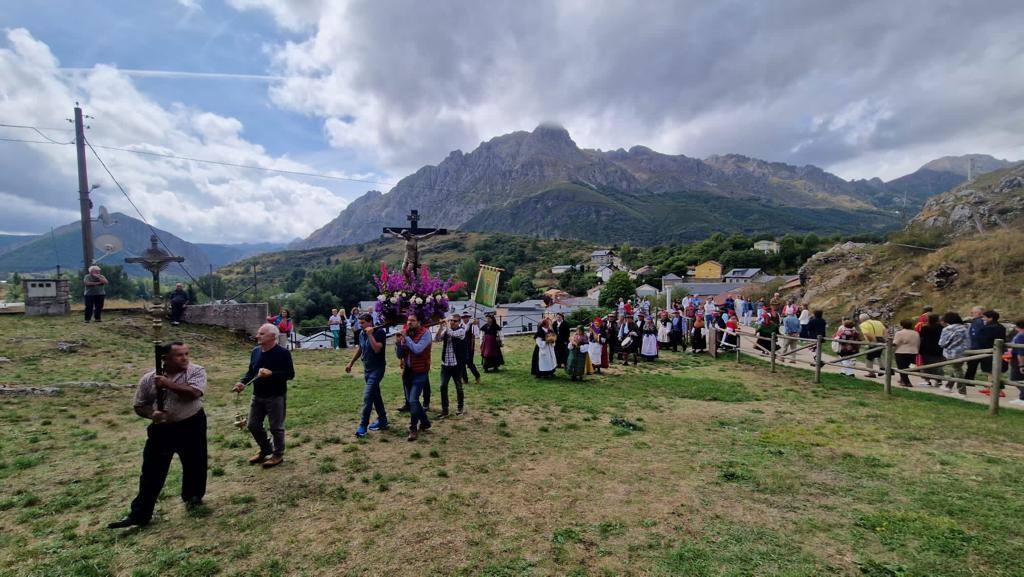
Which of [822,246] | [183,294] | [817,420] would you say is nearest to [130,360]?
[183,294]

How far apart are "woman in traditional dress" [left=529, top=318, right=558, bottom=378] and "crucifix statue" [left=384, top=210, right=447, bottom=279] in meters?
3.95

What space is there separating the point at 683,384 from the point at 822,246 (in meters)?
87.9

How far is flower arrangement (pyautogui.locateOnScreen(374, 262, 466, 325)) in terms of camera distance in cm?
840

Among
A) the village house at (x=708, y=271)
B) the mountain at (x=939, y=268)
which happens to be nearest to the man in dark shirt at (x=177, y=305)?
the mountain at (x=939, y=268)

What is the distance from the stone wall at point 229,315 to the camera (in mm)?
17578

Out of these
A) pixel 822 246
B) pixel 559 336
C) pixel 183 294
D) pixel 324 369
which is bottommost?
pixel 324 369

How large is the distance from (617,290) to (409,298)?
64674 millimetres

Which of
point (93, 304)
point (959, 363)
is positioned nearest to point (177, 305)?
point (93, 304)

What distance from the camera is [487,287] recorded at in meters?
10.4

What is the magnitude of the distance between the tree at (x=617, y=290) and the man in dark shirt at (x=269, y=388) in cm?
6520

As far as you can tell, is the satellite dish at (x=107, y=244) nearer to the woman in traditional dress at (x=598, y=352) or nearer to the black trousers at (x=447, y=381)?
the black trousers at (x=447, y=381)

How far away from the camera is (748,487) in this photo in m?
5.39

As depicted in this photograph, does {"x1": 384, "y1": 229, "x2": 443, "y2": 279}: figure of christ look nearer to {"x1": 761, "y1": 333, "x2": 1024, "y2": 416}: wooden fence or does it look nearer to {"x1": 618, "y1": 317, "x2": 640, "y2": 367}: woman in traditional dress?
{"x1": 618, "y1": 317, "x2": 640, "y2": 367}: woman in traditional dress

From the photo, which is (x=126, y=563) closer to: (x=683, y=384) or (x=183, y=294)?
(x=683, y=384)
